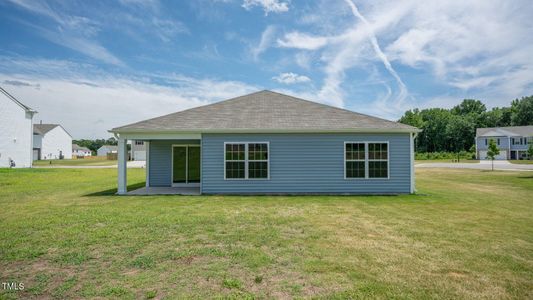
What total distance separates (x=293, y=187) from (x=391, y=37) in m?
8.98

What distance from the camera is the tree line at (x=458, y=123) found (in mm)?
66938

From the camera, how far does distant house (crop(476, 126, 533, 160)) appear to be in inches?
2026

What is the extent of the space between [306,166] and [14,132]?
32.2 meters

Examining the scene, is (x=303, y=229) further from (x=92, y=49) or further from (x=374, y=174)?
(x=92, y=49)

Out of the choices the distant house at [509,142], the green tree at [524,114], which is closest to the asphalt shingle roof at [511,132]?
the distant house at [509,142]

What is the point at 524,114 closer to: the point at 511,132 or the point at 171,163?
the point at 511,132

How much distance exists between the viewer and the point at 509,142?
52.6m

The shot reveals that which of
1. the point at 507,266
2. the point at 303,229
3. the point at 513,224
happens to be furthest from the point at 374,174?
the point at 507,266

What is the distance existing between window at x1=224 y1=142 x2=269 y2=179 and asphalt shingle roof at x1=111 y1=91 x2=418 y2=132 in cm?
80

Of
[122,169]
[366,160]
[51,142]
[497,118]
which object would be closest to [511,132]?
[497,118]

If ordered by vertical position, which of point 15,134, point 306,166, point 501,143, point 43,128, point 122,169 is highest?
point 43,128

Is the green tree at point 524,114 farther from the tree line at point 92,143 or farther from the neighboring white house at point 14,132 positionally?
the tree line at point 92,143

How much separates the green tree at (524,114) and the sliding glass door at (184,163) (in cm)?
8323

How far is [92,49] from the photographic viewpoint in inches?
572
